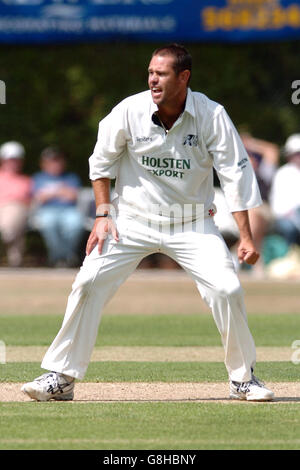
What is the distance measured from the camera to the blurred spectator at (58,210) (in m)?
17.8

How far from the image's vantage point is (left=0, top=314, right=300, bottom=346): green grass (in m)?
11.6

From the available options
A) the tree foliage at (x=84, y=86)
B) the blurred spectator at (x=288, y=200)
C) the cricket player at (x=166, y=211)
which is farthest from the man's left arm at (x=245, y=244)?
the tree foliage at (x=84, y=86)

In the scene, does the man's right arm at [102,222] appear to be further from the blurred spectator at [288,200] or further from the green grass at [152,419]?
the blurred spectator at [288,200]

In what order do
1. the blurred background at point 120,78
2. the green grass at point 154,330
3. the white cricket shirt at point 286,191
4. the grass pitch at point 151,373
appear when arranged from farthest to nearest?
the blurred background at point 120,78, the white cricket shirt at point 286,191, the green grass at point 154,330, the grass pitch at point 151,373

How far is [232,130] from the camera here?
741cm

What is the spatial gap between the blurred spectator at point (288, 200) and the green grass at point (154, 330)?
9.05 ft

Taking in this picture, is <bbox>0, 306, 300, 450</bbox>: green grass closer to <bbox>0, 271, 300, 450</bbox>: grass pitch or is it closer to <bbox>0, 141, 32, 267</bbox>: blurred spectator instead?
<bbox>0, 271, 300, 450</bbox>: grass pitch

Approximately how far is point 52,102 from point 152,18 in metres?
3.78

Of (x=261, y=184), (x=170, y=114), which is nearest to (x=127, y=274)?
(x=170, y=114)

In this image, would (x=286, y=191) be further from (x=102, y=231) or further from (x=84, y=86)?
(x=102, y=231)

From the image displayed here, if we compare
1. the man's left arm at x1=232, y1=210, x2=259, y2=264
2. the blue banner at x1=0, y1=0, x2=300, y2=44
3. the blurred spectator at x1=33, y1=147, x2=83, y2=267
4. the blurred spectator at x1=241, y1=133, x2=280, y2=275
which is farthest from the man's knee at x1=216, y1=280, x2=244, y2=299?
the blue banner at x1=0, y1=0, x2=300, y2=44

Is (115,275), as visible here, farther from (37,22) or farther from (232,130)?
(37,22)

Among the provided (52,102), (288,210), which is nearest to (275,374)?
(288,210)

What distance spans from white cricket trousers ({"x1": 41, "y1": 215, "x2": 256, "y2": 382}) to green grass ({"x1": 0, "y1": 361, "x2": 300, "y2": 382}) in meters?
1.30
